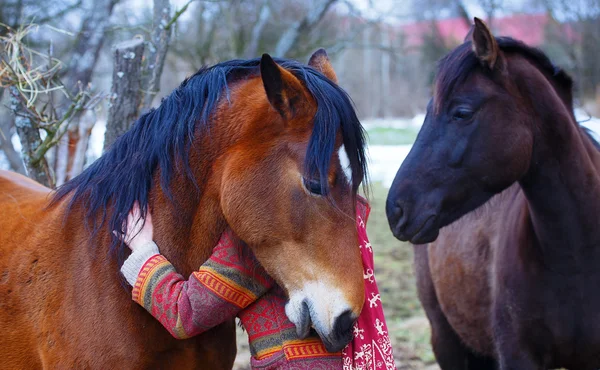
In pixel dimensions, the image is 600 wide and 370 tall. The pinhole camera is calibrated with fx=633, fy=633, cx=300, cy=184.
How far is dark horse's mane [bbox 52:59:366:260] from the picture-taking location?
6.57ft

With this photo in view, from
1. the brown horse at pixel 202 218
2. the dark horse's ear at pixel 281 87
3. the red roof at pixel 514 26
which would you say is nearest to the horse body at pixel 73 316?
the brown horse at pixel 202 218

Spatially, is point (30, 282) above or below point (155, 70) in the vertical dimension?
below

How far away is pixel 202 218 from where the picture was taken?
2129 mm

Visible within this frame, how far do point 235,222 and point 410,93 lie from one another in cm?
2495

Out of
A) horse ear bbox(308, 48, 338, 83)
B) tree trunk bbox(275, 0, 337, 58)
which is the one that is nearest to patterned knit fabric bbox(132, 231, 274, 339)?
horse ear bbox(308, 48, 338, 83)

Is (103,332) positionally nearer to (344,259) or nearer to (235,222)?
(235,222)

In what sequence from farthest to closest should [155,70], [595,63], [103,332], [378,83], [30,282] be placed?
[378,83]
[595,63]
[155,70]
[30,282]
[103,332]

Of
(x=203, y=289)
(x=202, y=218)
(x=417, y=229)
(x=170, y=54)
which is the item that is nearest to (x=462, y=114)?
(x=417, y=229)

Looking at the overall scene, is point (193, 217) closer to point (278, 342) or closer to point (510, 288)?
point (278, 342)

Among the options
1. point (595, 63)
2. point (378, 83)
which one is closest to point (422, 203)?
point (595, 63)

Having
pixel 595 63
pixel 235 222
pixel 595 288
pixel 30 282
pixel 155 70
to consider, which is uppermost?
pixel 595 63

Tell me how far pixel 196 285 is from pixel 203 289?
0.03 meters

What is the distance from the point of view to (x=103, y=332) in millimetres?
2031

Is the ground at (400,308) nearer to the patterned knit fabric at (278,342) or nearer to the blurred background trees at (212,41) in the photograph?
the patterned knit fabric at (278,342)
